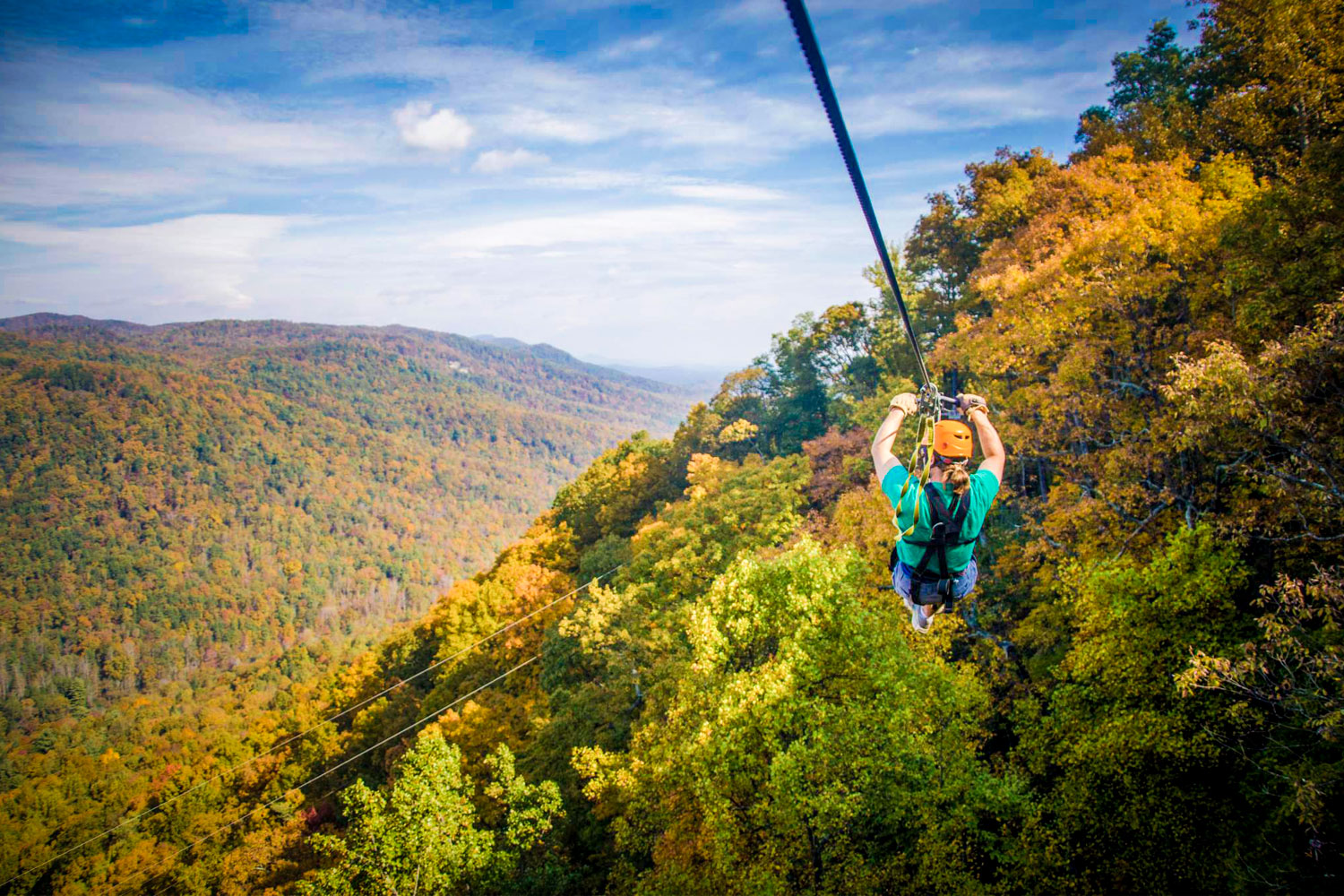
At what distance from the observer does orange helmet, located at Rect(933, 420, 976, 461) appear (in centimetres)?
387

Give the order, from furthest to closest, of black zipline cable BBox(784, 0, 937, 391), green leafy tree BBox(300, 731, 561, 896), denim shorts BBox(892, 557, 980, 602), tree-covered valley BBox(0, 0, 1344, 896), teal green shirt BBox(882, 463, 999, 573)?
green leafy tree BBox(300, 731, 561, 896) < tree-covered valley BBox(0, 0, 1344, 896) < denim shorts BBox(892, 557, 980, 602) < teal green shirt BBox(882, 463, 999, 573) < black zipline cable BBox(784, 0, 937, 391)

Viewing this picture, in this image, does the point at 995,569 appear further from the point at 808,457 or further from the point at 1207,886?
the point at 808,457

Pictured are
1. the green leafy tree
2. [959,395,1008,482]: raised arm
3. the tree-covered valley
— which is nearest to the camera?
[959,395,1008,482]: raised arm

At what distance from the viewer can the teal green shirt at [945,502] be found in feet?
14.1

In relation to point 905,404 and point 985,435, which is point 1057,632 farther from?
point 905,404

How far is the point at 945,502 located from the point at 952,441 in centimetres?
59

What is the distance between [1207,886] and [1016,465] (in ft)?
38.2

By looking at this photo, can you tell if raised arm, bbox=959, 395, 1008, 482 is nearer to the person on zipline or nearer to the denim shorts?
the person on zipline

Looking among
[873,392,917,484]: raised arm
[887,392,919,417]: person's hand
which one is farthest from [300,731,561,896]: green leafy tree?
[887,392,919,417]: person's hand

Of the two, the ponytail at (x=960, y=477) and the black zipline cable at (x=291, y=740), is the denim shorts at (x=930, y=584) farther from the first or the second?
the black zipline cable at (x=291, y=740)

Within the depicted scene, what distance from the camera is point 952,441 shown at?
3941 millimetres

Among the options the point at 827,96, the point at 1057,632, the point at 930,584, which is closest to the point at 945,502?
the point at 930,584

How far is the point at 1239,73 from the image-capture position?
64.2 feet

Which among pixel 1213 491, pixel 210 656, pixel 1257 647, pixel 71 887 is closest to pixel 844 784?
pixel 1257 647
